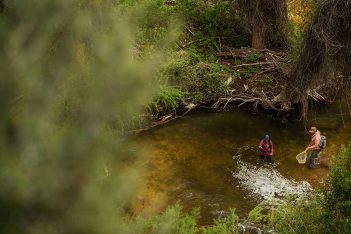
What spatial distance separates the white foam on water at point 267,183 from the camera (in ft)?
36.0

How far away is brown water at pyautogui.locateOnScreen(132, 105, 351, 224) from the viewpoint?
10719mm

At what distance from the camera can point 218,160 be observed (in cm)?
1216

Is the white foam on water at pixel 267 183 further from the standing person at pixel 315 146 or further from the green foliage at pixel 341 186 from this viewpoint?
the green foliage at pixel 341 186

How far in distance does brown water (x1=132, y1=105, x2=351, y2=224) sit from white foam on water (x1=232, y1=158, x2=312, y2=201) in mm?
26

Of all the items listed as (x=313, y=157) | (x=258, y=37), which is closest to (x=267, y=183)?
(x=313, y=157)

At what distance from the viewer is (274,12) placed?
1579 centimetres

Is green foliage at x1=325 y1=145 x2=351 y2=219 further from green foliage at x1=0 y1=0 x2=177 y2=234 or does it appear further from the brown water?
green foliage at x1=0 y1=0 x2=177 y2=234

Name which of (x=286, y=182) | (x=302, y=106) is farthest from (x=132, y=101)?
(x=302, y=106)

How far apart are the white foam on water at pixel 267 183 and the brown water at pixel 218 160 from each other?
3 centimetres

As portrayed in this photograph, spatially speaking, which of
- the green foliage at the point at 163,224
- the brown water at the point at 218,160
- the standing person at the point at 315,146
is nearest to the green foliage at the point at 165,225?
the green foliage at the point at 163,224

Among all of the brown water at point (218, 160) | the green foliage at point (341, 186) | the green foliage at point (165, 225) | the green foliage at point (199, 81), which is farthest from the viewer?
the green foliage at point (199, 81)

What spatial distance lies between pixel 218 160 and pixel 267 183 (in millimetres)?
1501

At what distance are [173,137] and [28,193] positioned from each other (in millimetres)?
10465

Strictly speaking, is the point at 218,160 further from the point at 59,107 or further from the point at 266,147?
the point at 59,107
